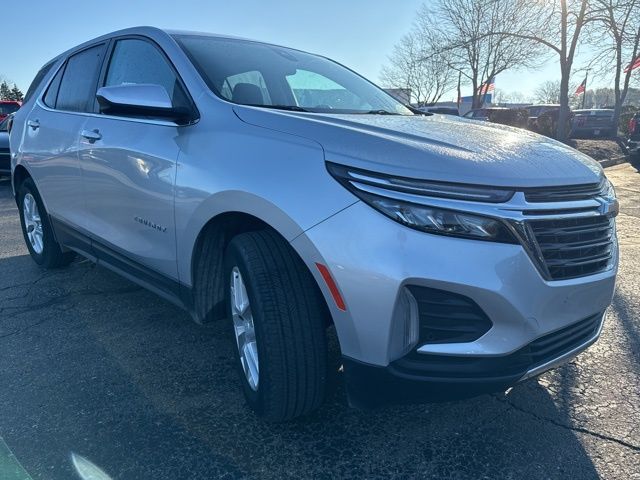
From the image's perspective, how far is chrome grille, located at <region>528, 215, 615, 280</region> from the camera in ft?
5.91

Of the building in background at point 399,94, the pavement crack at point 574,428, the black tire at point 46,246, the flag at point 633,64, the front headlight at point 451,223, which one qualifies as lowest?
the pavement crack at point 574,428

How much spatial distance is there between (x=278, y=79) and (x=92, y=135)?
1.22 metres

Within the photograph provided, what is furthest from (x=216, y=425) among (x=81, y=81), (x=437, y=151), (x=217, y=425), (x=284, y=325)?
(x=81, y=81)

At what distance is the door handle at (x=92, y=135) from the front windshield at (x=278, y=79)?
792mm

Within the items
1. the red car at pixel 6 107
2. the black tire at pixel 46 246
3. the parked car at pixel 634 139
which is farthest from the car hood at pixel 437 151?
the red car at pixel 6 107

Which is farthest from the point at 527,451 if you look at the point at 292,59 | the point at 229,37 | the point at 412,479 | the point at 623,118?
the point at 623,118

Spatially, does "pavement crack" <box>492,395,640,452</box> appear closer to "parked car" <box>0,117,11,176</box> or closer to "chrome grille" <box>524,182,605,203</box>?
"chrome grille" <box>524,182,605,203</box>

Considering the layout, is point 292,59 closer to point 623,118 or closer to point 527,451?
point 527,451

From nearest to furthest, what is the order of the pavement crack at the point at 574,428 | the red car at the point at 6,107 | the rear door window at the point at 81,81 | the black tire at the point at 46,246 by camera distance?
the pavement crack at the point at 574,428
the rear door window at the point at 81,81
the black tire at the point at 46,246
the red car at the point at 6,107

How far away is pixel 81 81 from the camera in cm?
373

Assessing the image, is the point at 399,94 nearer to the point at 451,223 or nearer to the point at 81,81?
the point at 81,81

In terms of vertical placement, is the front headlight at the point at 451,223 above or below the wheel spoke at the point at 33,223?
above

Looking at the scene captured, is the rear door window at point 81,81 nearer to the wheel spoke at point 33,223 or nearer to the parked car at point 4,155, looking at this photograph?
the wheel spoke at point 33,223

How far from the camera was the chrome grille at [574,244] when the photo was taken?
1.80 m
